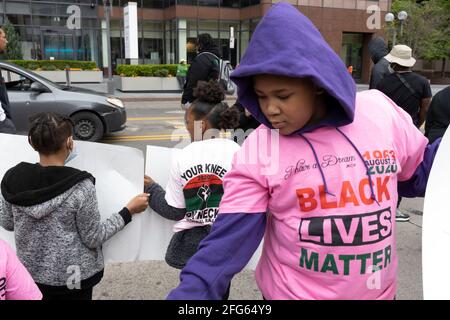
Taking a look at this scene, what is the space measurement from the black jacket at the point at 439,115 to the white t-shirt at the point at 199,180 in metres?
2.18

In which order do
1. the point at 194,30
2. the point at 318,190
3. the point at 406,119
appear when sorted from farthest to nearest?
the point at 194,30 → the point at 406,119 → the point at 318,190

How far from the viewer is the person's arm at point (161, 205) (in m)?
2.25

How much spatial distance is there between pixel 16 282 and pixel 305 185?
1133 millimetres

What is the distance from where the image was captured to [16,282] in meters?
1.63

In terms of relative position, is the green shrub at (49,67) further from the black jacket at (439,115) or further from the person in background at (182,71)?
the black jacket at (439,115)

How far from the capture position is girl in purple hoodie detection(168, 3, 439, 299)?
118 cm

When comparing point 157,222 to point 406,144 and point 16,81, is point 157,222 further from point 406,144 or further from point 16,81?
point 16,81

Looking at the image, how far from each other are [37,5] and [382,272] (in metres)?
29.3

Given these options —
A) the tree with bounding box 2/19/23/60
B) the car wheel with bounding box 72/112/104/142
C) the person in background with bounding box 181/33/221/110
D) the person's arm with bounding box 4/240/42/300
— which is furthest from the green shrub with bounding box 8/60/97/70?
the person's arm with bounding box 4/240/42/300

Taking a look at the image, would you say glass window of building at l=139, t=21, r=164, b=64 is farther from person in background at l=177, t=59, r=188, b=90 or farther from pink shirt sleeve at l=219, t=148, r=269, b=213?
pink shirt sleeve at l=219, t=148, r=269, b=213

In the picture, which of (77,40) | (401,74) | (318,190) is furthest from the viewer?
(77,40)

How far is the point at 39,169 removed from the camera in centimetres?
197

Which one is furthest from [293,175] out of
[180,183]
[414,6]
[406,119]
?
[414,6]
